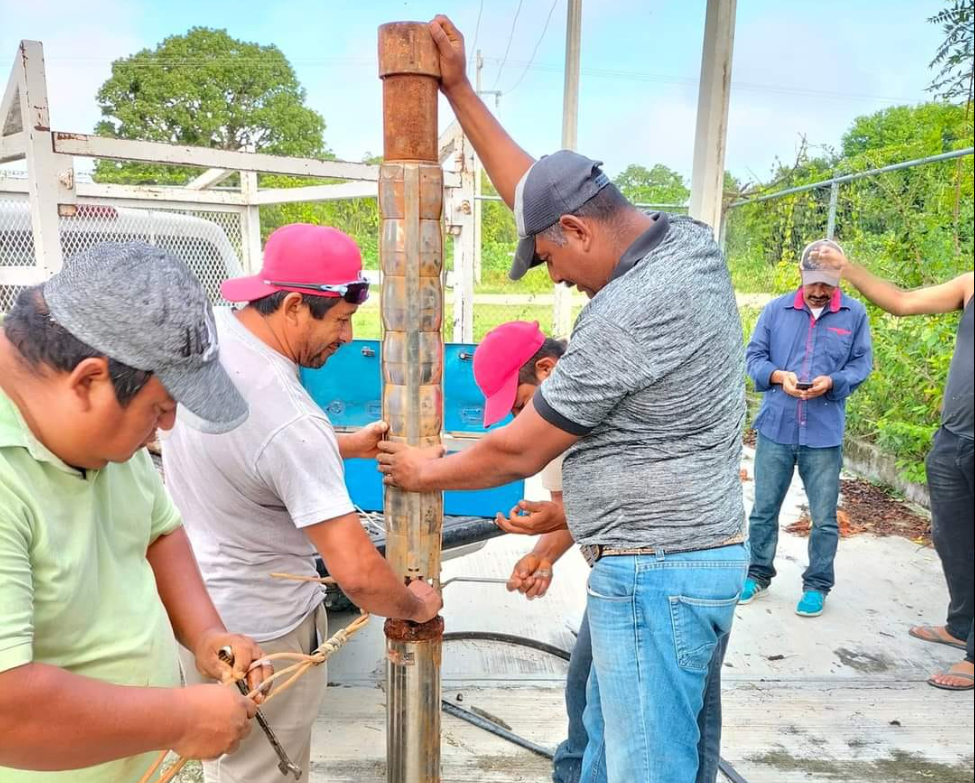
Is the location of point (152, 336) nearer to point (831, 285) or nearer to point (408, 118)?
point (408, 118)

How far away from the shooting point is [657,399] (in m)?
1.71

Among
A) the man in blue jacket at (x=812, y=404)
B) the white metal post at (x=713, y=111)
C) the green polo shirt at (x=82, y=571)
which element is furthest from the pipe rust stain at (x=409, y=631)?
the white metal post at (x=713, y=111)

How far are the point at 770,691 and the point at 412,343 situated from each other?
2.77m

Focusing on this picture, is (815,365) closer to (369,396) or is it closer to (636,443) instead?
(369,396)

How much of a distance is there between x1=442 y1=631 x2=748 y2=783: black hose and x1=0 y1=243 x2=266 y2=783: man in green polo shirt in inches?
79.2

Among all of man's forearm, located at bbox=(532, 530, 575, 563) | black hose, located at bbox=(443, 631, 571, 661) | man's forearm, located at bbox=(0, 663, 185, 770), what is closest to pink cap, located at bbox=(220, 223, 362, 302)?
man's forearm, located at bbox=(0, 663, 185, 770)

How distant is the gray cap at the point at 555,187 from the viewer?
173 cm

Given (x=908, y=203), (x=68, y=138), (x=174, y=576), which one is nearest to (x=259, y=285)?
(x=174, y=576)

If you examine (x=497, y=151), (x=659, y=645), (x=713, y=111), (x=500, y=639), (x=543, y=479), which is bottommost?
(x=500, y=639)

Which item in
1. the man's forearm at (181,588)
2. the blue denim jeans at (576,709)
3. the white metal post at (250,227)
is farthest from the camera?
the white metal post at (250,227)

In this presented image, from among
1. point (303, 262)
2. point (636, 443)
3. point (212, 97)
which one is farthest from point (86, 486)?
point (212, 97)

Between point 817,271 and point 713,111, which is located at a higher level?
point 713,111

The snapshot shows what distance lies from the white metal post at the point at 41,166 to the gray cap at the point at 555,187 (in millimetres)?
2177

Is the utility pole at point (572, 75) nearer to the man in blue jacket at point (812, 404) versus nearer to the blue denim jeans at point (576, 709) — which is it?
the man in blue jacket at point (812, 404)
